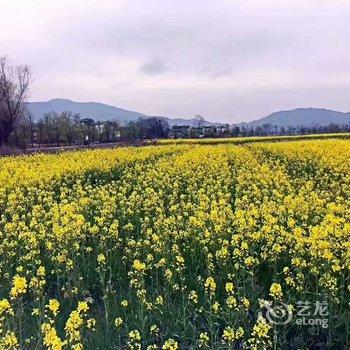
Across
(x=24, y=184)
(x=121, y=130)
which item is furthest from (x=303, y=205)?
(x=121, y=130)

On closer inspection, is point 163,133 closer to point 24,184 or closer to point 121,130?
point 121,130

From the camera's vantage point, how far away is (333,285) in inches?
191

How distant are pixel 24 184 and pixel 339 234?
11.7m

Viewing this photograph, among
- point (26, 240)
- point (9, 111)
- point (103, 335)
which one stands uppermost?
point (9, 111)

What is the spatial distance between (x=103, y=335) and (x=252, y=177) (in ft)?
33.7

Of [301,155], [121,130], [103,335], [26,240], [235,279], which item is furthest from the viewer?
[121,130]

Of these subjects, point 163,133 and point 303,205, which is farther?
point 163,133

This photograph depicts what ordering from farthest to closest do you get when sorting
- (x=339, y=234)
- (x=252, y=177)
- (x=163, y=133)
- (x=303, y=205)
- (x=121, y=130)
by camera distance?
(x=163, y=133), (x=121, y=130), (x=252, y=177), (x=303, y=205), (x=339, y=234)

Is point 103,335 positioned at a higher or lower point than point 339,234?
lower

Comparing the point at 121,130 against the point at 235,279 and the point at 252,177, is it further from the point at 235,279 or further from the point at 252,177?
the point at 235,279

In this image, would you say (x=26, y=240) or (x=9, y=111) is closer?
(x=26, y=240)

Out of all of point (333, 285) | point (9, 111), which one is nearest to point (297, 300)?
point (333, 285)

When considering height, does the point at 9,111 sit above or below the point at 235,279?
above

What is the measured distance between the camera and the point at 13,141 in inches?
2672
